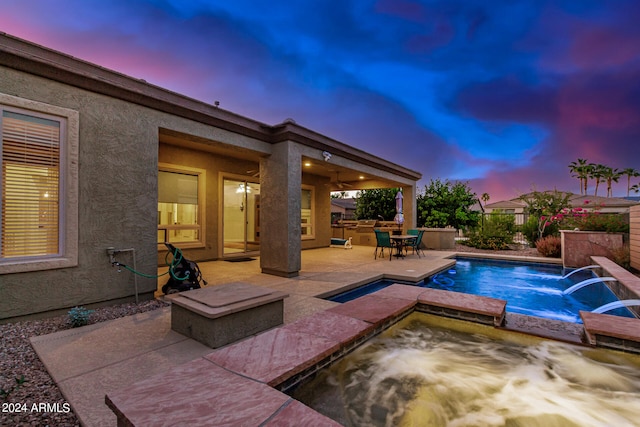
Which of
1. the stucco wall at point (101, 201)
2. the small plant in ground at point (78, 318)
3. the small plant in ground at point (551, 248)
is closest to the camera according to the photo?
the small plant in ground at point (78, 318)

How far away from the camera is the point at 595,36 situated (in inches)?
325

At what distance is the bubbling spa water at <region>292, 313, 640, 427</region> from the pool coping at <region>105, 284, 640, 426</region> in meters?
0.21

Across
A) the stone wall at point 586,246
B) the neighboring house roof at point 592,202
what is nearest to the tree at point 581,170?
the neighboring house roof at point 592,202

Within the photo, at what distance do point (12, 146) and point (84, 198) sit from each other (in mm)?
875

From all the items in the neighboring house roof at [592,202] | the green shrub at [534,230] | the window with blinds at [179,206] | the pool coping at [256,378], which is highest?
the neighboring house roof at [592,202]

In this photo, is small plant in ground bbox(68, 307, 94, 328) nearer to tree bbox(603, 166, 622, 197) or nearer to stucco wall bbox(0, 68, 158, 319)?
stucco wall bbox(0, 68, 158, 319)

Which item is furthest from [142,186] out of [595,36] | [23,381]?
[595,36]

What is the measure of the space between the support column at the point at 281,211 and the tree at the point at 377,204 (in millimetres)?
10550

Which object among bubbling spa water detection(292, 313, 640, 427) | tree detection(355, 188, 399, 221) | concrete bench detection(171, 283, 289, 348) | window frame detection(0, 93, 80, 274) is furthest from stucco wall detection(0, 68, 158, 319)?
tree detection(355, 188, 399, 221)

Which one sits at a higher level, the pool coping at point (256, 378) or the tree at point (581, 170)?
the tree at point (581, 170)

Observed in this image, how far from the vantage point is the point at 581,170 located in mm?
31375

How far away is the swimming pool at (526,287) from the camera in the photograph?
476cm

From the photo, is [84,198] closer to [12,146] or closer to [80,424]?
[12,146]

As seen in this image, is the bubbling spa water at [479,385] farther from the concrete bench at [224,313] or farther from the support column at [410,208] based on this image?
the support column at [410,208]
